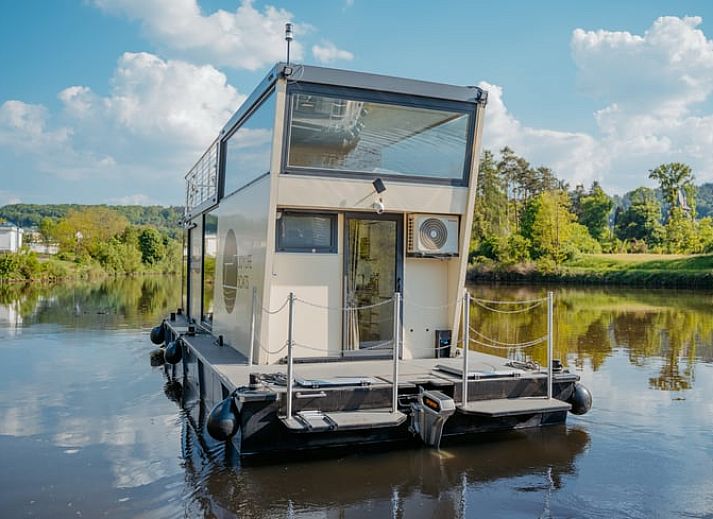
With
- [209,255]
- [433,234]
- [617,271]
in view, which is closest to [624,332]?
[433,234]

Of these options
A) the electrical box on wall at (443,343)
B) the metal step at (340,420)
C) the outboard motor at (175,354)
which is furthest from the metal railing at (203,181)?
the metal step at (340,420)

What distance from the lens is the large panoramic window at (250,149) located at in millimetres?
7902

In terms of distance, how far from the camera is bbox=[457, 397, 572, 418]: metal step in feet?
22.0

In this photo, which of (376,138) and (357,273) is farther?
(357,273)

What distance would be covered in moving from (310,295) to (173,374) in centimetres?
511

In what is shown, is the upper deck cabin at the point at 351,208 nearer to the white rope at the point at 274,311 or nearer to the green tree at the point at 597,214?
the white rope at the point at 274,311

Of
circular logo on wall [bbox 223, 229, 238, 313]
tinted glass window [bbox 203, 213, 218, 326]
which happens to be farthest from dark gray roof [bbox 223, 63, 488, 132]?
tinted glass window [bbox 203, 213, 218, 326]

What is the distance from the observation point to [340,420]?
6242mm

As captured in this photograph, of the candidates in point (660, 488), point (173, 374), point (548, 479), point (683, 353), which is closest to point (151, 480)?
point (548, 479)

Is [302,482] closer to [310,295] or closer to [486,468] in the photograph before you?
[486,468]

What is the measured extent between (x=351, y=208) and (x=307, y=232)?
652 millimetres

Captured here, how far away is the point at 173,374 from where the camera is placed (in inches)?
479

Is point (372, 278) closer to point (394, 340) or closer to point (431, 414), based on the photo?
point (394, 340)

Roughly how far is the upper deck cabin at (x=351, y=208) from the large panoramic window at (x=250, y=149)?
0.09 feet
